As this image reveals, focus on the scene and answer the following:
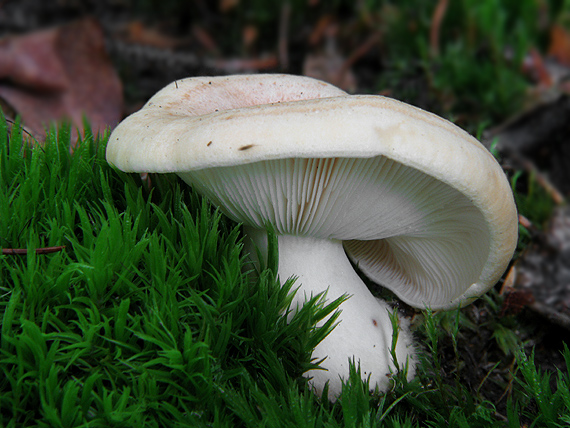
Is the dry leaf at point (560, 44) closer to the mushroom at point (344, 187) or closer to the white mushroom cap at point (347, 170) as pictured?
the mushroom at point (344, 187)

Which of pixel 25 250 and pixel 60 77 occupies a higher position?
pixel 60 77

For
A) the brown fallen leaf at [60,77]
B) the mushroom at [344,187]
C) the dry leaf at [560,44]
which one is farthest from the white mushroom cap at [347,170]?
the dry leaf at [560,44]

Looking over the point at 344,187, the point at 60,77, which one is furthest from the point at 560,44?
the point at 60,77

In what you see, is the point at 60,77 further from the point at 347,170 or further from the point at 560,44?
the point at 560,44

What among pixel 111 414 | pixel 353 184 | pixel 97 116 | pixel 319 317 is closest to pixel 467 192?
pixel 353 184

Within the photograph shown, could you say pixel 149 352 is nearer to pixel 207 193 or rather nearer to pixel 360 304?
pixel 207 193

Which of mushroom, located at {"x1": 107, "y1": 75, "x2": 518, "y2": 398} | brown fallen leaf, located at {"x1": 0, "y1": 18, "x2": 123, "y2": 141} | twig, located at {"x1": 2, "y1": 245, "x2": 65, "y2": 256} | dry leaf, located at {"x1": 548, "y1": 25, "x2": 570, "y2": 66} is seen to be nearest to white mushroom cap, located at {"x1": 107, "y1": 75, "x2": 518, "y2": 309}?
mushroom, located at {"x1": 107, "y1": 75, "x2": 518, "y2": 398}
